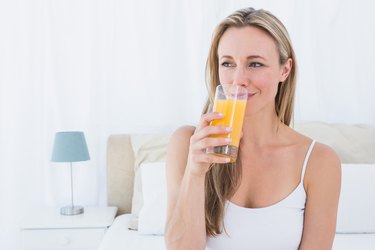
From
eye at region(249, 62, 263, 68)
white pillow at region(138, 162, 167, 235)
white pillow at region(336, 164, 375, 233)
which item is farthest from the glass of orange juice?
white pillow at region(336, 164, 375, 233)

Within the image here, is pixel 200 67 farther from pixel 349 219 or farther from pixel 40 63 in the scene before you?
pixel 349 219

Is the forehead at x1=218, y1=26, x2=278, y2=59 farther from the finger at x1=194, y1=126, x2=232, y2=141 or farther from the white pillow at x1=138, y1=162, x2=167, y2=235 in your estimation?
the white pillow at x1=138, y1=162, x2=167, y2=235

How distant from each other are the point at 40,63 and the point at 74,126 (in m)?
0.45

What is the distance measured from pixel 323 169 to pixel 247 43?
486mm

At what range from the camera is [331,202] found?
1.51 m

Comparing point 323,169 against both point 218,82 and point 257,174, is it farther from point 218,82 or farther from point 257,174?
point 218,82

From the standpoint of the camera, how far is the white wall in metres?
2.96

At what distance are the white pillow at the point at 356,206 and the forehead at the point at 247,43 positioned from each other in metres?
1.24

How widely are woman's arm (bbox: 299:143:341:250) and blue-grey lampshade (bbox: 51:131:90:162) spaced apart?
154 cm

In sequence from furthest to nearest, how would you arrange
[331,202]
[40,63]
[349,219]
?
[40,63], [349,219], [331,202]

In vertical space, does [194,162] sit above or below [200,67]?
below

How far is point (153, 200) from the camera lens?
2.45 metres

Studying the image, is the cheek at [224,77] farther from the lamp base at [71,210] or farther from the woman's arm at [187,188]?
the lamp base at [71,210]

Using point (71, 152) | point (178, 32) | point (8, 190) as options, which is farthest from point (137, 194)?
point (178, 32)
